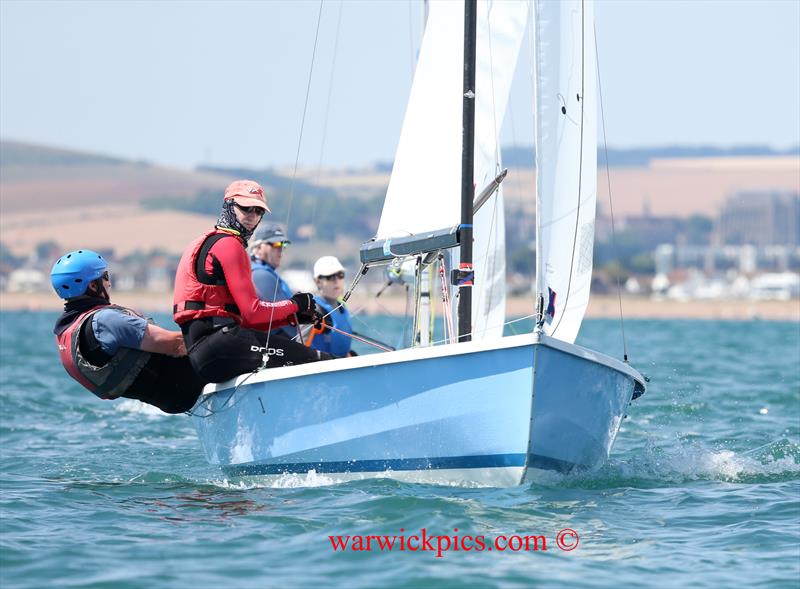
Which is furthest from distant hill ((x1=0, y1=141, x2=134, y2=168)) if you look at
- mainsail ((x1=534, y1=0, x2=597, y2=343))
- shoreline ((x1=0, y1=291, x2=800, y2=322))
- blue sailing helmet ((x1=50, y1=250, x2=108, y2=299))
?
mainsail ((x1=534, y1=0, x2=597, y2=343))

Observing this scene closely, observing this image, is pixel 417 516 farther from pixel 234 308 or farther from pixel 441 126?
pixel 441 126

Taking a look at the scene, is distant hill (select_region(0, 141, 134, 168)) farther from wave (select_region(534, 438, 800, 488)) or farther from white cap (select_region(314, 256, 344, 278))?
wave (select_region(534, 438, 800, 488))

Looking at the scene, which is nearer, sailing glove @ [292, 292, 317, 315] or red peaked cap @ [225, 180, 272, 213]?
red peaked cap @ [225, 180, 272, 213]

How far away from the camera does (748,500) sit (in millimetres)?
7145

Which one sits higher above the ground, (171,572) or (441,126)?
(441,126)

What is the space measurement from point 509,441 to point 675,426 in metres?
5.07

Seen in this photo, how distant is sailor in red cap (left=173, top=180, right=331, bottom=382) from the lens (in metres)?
7.25

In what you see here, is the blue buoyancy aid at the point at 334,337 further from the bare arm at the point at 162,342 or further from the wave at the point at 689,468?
the wave at the point at 689,468

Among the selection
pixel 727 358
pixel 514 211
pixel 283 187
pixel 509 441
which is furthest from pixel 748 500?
pixel 514 211

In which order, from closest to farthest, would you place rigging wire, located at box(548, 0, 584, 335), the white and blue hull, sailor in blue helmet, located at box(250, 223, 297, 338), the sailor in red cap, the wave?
the white and blue hull
the sailor in red cap
rigging wire, located at box(548, 0, 584, 335)
the wave
sailor in blue helmet, located at box(250, 223, 297, 338)

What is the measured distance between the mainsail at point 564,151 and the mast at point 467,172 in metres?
0.38

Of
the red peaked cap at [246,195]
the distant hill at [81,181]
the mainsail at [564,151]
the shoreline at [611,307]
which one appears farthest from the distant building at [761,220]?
the red peaked cap at [246,195]

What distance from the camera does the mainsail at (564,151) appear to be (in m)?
7.27

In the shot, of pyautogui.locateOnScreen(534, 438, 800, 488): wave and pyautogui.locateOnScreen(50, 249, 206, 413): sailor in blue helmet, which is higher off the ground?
pyautogui.locateOnScreen(50, 249, 206, 413): sailor in blue helmet
